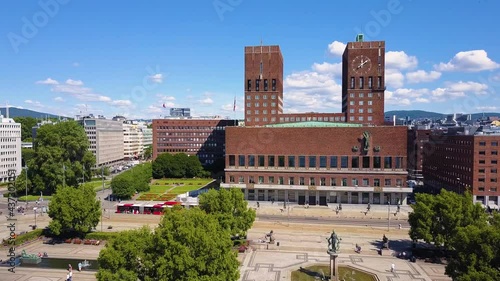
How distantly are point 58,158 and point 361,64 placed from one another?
316 feet

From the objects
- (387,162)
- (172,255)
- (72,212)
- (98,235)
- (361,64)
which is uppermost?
(361,64)

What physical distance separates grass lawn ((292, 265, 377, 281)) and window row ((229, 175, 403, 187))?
162ft

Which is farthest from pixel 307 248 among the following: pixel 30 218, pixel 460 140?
pixel 460 140

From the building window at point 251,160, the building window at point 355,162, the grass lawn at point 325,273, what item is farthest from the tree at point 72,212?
the building window at point 355,162

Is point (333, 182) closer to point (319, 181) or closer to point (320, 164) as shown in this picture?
point (319, 181)

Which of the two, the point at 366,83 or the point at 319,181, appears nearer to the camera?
the point at 319,181

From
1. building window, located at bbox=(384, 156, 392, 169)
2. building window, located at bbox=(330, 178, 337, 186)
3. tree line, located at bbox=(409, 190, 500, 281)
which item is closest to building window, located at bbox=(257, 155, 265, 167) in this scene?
building window, located at bbox=(330, 178, 337, 186)

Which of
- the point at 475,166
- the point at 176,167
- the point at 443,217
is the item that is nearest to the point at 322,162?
the point at 475,166

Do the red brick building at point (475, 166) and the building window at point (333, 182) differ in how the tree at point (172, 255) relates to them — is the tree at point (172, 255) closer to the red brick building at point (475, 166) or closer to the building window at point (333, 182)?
the building window at point (333, 182)

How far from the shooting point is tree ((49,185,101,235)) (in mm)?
63250

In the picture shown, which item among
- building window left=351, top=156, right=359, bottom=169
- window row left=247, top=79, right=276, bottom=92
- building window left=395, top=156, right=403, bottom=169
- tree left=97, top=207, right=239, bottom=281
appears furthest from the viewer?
window row left=247, top=79, right=276, bottom=92

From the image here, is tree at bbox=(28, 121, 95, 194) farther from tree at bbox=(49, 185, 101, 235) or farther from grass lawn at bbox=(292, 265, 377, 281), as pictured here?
grass lawn at bbox=(292, 265, 377, 281)

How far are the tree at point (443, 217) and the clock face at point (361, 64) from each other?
2827 inches

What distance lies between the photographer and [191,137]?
17775cm
